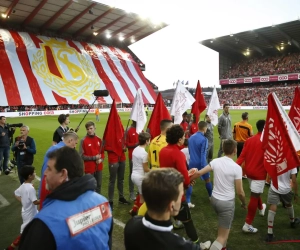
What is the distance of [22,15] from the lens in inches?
1459

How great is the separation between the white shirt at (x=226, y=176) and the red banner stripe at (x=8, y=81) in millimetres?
31253

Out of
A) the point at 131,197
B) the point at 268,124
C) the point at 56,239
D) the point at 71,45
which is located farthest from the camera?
the point at 71,45

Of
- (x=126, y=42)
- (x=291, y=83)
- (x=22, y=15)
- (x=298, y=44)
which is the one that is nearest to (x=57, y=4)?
(x=22, y=15)

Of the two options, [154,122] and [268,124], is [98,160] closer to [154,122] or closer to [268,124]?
[154,122]

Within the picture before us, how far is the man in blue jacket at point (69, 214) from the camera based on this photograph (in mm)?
1562

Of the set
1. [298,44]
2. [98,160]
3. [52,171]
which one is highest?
[298,44]

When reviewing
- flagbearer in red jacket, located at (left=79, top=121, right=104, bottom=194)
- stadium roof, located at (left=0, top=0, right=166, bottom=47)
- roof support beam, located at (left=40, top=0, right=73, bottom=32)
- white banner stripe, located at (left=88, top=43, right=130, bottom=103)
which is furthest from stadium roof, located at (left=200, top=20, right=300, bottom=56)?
flagbearer in red jacket, located at (left=79, top=121, right=104, bottom=194)

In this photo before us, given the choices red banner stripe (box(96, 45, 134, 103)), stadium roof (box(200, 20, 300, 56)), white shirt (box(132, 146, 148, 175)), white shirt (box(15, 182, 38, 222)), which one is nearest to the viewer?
white shirt (box(15, 182, 38, 222))

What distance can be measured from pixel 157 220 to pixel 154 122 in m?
5.03

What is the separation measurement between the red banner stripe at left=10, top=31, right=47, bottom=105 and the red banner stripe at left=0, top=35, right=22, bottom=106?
1.79 metres

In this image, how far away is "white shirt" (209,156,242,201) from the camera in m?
3.57

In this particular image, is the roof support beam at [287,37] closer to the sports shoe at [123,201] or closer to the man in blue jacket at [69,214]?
the sports shoe at [123,201]

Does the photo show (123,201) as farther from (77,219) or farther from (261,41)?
(261,41)

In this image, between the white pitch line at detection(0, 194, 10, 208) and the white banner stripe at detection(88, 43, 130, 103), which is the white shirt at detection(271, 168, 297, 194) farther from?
the white banner stripe at detection(88, 43, 130, 103)
